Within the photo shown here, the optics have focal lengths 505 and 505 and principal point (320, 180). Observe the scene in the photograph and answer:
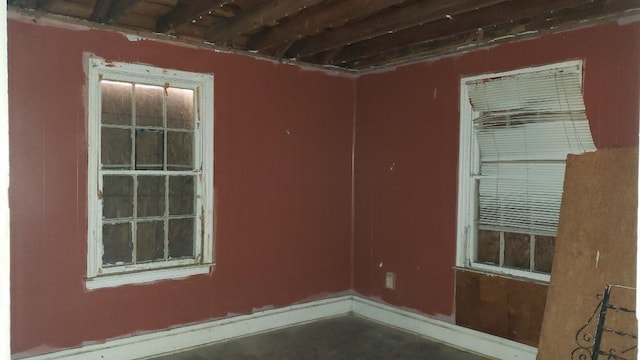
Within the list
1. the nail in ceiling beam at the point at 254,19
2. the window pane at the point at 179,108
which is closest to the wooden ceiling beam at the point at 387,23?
the nail in ceiling beam at the point at 254,19

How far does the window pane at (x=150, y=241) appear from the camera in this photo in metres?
3.91

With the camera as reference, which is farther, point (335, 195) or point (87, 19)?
point (335, 195)

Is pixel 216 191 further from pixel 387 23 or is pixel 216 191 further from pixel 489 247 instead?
pixel 489 247

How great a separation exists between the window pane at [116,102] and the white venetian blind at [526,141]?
2.70 m

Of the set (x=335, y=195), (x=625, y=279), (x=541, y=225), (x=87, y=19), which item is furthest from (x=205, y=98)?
(x=625, y=279)

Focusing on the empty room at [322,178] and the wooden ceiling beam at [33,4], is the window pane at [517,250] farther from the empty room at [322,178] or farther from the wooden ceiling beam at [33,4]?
the wooden ceiling beam at [33,4]

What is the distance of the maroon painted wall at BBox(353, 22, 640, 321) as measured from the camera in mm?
3357

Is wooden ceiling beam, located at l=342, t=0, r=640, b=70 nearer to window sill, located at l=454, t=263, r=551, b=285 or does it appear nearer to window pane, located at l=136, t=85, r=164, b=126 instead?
window sill, located at l=454, t=263, r=551, b=285

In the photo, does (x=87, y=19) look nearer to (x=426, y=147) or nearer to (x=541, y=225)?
(x=426, y=147)

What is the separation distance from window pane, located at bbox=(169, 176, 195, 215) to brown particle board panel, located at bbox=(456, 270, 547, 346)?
2.30 metres

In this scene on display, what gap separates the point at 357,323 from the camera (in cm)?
481

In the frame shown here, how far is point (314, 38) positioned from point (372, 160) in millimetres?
1352

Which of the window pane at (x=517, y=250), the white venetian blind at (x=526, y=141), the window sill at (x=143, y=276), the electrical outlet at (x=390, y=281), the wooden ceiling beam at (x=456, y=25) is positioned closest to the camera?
the wooden ceiling beam at (x=456, y=25)

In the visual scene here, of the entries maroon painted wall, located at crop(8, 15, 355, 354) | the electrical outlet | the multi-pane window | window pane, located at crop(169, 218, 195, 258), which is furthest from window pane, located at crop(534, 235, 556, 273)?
window pane, located at crop(169, 218, 195, 258)
